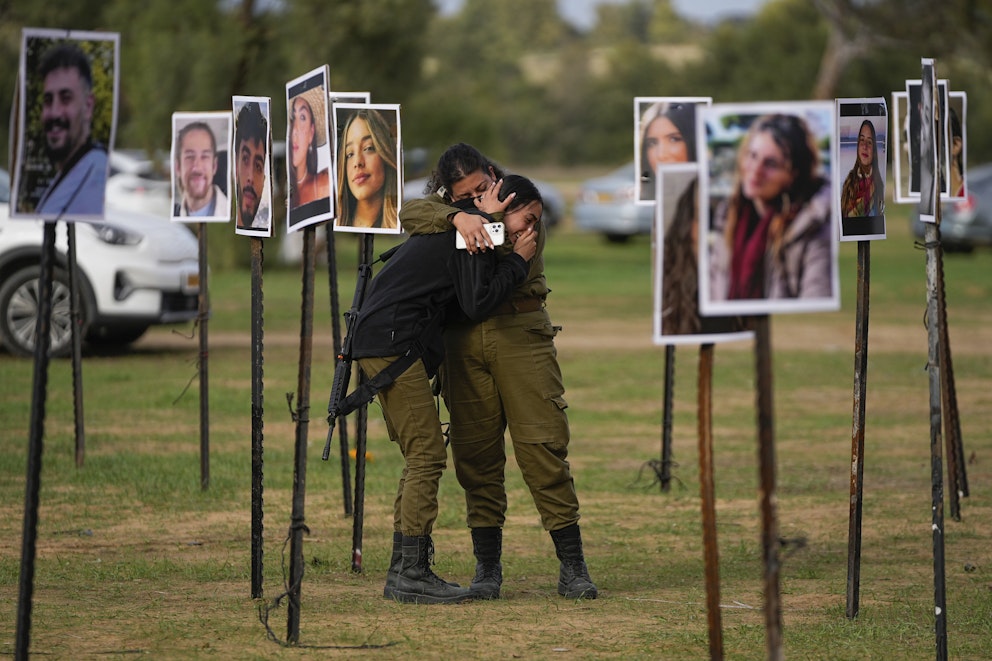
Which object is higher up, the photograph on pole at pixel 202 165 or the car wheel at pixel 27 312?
the photograph on pole at pixel 202 165

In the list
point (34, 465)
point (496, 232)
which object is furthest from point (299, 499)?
point (496, 232)

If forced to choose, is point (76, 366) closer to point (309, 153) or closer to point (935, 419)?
point (309, 153)

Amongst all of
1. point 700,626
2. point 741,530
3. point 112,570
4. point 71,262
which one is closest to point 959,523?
point 741,530

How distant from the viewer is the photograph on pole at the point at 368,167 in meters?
7.50

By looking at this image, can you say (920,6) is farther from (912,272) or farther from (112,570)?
(112,570)

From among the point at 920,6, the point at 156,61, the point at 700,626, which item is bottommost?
the point at 700,626

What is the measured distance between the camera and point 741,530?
28.0 ft

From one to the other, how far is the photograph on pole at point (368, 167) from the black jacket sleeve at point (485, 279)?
101 cm

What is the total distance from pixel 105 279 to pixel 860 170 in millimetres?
9016

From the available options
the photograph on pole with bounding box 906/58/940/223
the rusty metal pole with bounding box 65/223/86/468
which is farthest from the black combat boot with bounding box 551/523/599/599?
the rusty metal pole with bounding box 65/223/86/468

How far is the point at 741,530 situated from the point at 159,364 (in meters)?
7.83

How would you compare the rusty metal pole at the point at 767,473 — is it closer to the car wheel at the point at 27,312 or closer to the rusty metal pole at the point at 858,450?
the rusty metal pole at the point at 858,450

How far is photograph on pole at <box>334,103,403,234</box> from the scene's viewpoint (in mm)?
7504

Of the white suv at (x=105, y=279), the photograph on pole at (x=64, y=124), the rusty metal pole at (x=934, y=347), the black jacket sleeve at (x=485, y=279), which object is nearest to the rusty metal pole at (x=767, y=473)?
the rusty metal pole at (x=934, y=347)
